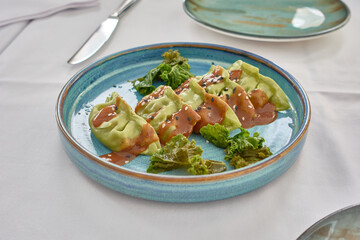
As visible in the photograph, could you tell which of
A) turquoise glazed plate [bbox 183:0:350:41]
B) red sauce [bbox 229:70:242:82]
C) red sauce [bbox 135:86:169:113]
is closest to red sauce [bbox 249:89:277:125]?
red sauce [bbox 229:70:242:82]

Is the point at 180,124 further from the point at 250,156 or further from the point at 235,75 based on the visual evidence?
the point at 235,75

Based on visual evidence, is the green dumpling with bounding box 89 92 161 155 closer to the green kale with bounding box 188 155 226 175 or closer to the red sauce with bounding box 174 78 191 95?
Result: the green kale with bounding box 188 155 226 175

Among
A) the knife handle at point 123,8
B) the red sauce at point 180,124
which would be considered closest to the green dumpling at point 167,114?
Answer: the red sauce at point 180,124

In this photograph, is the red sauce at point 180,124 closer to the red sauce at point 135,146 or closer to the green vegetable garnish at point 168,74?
the red sauce at point 135,146

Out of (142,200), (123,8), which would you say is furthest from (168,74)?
(123,8)

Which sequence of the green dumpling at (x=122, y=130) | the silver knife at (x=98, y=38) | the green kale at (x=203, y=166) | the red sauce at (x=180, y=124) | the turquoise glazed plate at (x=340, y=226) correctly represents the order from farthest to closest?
1. the silver knife at (x=98, y=38)
2. the red sauce at (x=180, y=124)
3. the green dumpling at (x=122, y=130)
4. the green kale at (x=203, y=166)
5. the turquoise glazed plate at (x=340, y=226)

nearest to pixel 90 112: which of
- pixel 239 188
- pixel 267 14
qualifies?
pixel 239 188
